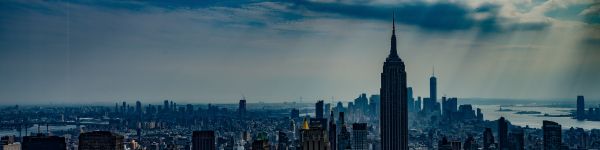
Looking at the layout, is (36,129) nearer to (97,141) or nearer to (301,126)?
(97,141)

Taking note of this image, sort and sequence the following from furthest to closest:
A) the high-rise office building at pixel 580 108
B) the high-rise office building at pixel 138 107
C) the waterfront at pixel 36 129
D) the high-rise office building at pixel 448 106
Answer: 1. the high-rise office building at pixel 448 106
2. the high-rise office building at pixel 138 107
3. the high-rise office building at pixel 580 108
4. the waterfront at pixel 36 129

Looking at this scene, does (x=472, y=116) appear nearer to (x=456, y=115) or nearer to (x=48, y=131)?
(x=456, y=115)

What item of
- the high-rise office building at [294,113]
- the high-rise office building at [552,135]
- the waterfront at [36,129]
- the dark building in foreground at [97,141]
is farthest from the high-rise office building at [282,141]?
the high-rise office building at [552,135]

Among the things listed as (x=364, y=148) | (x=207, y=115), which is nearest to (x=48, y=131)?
(x=207, y=115)

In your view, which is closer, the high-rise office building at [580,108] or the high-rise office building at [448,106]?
the high-rise office building at [580,108]

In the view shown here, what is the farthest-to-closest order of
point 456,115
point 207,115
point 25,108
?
1. point 456,115
2. point 207,115
3. point 25,108

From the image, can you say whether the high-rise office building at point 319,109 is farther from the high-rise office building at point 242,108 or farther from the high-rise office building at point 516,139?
the high-rise office building at point 516,139

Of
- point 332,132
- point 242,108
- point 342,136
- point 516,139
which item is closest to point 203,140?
point 242,108
